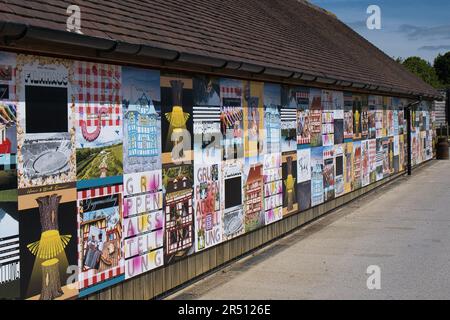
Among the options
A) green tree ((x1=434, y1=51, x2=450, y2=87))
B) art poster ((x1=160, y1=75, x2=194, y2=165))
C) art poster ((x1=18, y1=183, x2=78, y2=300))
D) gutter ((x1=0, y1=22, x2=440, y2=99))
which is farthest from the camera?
green tree ((x1=434, y1=51, x2=450, y2=87))

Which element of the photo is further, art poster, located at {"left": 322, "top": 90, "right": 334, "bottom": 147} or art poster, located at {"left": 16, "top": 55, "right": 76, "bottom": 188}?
art poster, located at {"left": 322, "top": 90, "right": 334, "bottom": 147}

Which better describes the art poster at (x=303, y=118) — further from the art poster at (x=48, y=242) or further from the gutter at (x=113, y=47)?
the art poster at (x=48, y=242)

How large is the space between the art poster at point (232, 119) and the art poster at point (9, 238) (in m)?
4.02

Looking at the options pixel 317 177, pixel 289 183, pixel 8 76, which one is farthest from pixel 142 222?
pixel 317 177

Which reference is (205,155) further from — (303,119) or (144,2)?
(303,119)

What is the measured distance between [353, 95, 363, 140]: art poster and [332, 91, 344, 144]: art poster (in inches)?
45.9

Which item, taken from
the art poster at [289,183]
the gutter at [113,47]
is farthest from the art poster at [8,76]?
the art poster at [289,183]

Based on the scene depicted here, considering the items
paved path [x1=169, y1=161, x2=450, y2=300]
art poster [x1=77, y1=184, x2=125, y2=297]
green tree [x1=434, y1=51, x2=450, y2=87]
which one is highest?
green tree [x1=434, y1=51, x2=450, y2=87]

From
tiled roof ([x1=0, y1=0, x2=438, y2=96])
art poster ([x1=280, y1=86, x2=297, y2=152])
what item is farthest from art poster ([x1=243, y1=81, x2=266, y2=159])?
art poster ([x1=280, y1=86, x2=297, y2=152])

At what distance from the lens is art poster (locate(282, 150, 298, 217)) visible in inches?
423

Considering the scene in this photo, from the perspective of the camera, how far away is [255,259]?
29.8 feet

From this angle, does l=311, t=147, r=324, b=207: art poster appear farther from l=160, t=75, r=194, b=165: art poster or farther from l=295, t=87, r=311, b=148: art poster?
l=160, t=75, r=194, b=165: art poster

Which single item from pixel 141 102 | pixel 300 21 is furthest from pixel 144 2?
pixel 300 21

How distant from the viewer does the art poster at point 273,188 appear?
9922 mm
